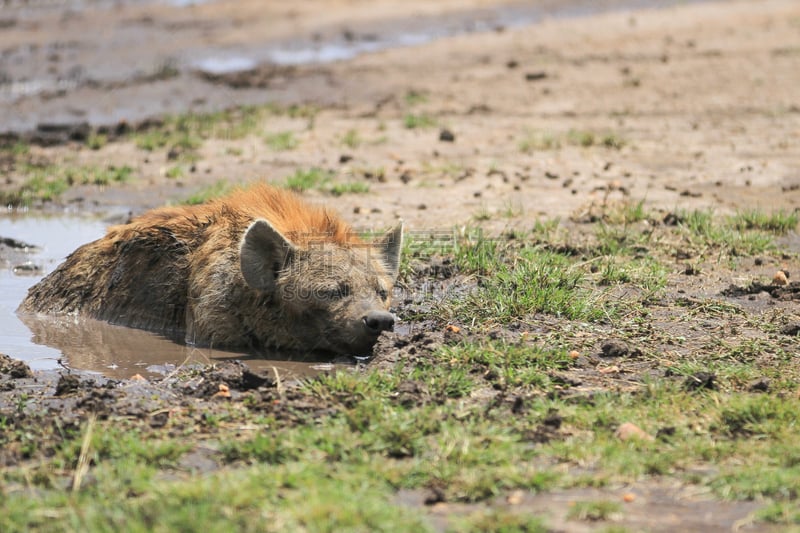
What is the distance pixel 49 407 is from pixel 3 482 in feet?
2.87

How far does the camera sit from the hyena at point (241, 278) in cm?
617

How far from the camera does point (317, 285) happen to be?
6184mm

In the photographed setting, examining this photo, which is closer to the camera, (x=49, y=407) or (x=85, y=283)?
(x=49, y=407)

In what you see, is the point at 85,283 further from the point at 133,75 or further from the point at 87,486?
the point at 133,75

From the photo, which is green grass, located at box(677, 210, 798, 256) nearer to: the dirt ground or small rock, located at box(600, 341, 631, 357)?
the dirt ground

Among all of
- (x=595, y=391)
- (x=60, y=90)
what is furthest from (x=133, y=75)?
(x=595, y=391)

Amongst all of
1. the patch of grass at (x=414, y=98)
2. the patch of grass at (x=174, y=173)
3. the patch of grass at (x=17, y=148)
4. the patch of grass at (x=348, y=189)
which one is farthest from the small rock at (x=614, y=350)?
the patch of grass at (x=414, y=98)

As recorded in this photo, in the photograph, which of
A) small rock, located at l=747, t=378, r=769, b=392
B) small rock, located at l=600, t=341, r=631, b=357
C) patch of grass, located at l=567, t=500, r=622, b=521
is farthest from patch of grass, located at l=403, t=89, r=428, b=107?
patch of grass, located at l=567, t=500, r=622, b=521

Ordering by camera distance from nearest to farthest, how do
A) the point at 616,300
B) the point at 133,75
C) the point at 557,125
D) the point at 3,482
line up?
A: the point at 3,482 → the point at 616,300 → the point at 557,125 → the point at 133,75

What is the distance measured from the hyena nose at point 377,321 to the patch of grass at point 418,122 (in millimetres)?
6047

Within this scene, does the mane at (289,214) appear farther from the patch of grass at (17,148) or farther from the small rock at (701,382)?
the patch of grass at (17,148)

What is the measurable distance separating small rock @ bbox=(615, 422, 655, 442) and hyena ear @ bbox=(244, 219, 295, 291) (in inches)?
89.4

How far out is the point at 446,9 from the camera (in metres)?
19.5

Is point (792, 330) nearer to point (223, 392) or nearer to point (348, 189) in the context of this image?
point (223, 392)
